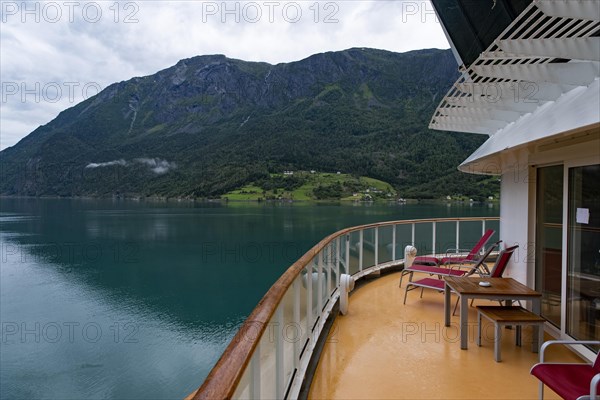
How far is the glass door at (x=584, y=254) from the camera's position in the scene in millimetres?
2994

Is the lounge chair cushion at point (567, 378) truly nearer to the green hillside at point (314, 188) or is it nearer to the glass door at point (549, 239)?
the glass door at point (549, 239)

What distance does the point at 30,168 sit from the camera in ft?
419

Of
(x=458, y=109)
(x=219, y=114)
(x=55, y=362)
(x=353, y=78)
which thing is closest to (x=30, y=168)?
(x=219, y=114)

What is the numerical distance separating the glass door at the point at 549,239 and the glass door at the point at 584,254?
0.24 metres

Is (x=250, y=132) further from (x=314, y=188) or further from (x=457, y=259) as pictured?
(x=457, y=259)

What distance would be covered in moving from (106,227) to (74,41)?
891 inches

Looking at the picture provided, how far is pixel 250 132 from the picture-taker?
121625mm

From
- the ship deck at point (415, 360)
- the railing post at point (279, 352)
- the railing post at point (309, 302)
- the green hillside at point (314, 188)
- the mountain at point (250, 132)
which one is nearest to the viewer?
the railing post at point (279, 352)

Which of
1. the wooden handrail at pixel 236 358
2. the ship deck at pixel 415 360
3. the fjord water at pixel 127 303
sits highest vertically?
the wooden handrail at pixel 236 358

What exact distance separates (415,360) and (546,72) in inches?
94.4

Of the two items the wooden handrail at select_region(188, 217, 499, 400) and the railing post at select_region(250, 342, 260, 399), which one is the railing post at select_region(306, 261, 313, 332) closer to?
the wooden handrail at select_region(188, 217, 499, 400)

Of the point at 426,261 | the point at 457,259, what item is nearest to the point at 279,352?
the point at 426,261

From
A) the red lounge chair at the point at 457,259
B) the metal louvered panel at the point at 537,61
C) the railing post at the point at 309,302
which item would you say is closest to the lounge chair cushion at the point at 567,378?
the railing post at the point at 309,302

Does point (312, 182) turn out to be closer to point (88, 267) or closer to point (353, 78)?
point (88, 267)
